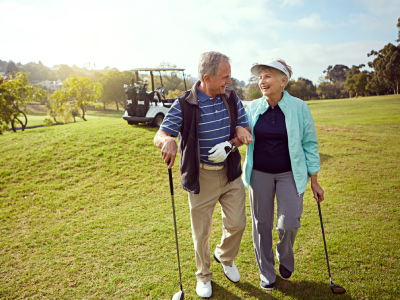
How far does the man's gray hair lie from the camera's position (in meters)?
2.32

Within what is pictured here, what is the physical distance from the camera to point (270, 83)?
2.52m

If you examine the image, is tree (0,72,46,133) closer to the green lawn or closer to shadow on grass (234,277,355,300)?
shadow on grass (234,277,355,300)

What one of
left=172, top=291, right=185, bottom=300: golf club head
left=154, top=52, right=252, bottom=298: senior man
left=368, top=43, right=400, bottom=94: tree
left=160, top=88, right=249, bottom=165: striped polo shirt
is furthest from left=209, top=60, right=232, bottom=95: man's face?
left=368, top=43, right=400, bottom=94: tree

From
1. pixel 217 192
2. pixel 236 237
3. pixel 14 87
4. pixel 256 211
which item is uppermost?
pixel 14 87

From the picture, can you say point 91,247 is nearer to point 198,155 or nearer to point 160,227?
point 160,227

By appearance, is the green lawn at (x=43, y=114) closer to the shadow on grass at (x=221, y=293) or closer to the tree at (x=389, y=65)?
the shadow on grass at (x=221, y=293)

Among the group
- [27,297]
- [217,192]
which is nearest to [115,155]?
[27,297]

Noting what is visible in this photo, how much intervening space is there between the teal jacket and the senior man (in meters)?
0.32

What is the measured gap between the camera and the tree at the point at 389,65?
98.9 feet

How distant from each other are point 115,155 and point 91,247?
466cm

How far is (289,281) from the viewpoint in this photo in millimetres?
2801

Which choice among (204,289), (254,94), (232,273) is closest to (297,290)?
(232,273)

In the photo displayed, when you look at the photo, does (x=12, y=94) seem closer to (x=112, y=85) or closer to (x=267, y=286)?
(x=267, y=286)

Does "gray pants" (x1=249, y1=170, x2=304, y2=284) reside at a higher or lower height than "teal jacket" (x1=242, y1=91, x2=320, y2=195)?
lower
